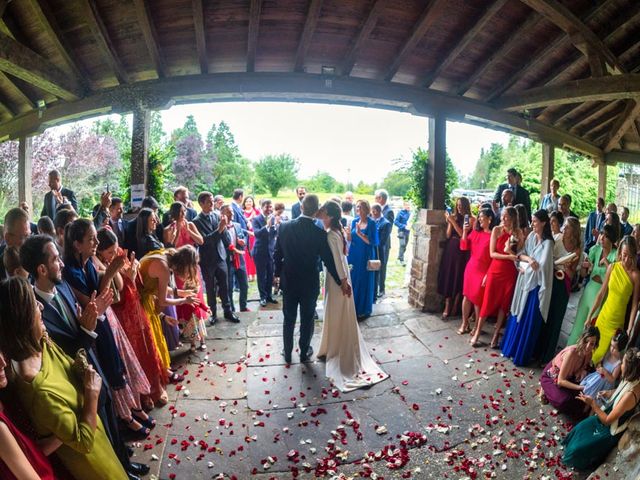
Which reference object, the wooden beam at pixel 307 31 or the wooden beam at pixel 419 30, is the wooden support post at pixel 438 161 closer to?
the wooden beam at pixel 419 30

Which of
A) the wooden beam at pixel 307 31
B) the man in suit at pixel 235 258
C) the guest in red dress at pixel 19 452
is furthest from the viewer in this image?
the man in suit at pixel 235 258

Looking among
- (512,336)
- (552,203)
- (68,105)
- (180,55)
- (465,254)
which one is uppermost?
(180,55)

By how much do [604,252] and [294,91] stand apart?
4582 millimetres

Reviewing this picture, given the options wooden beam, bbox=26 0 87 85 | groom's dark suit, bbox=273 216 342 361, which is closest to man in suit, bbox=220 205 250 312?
groom's dark suit, bbox=273 216 342 361

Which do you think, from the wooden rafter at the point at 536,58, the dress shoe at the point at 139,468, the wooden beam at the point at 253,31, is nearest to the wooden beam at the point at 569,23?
the wooden rafter at the point at 536,58

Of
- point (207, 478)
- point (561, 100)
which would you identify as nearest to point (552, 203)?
point (561, 100)

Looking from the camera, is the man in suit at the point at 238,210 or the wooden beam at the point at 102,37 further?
the man in suit at the point at 238,210

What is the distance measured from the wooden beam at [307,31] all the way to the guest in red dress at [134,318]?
11.6ft

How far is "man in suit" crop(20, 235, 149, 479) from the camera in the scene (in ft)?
7.52

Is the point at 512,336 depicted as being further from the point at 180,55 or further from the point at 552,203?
the point at 180,55

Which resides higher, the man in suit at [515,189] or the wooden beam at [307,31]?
the wooden beam at [307,31]

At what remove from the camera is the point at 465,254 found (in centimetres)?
630

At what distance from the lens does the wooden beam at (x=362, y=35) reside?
506 cm

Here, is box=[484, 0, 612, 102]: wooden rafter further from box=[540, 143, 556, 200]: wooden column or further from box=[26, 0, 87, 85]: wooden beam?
box=[26, 0, 87, 85]: wooden beam
